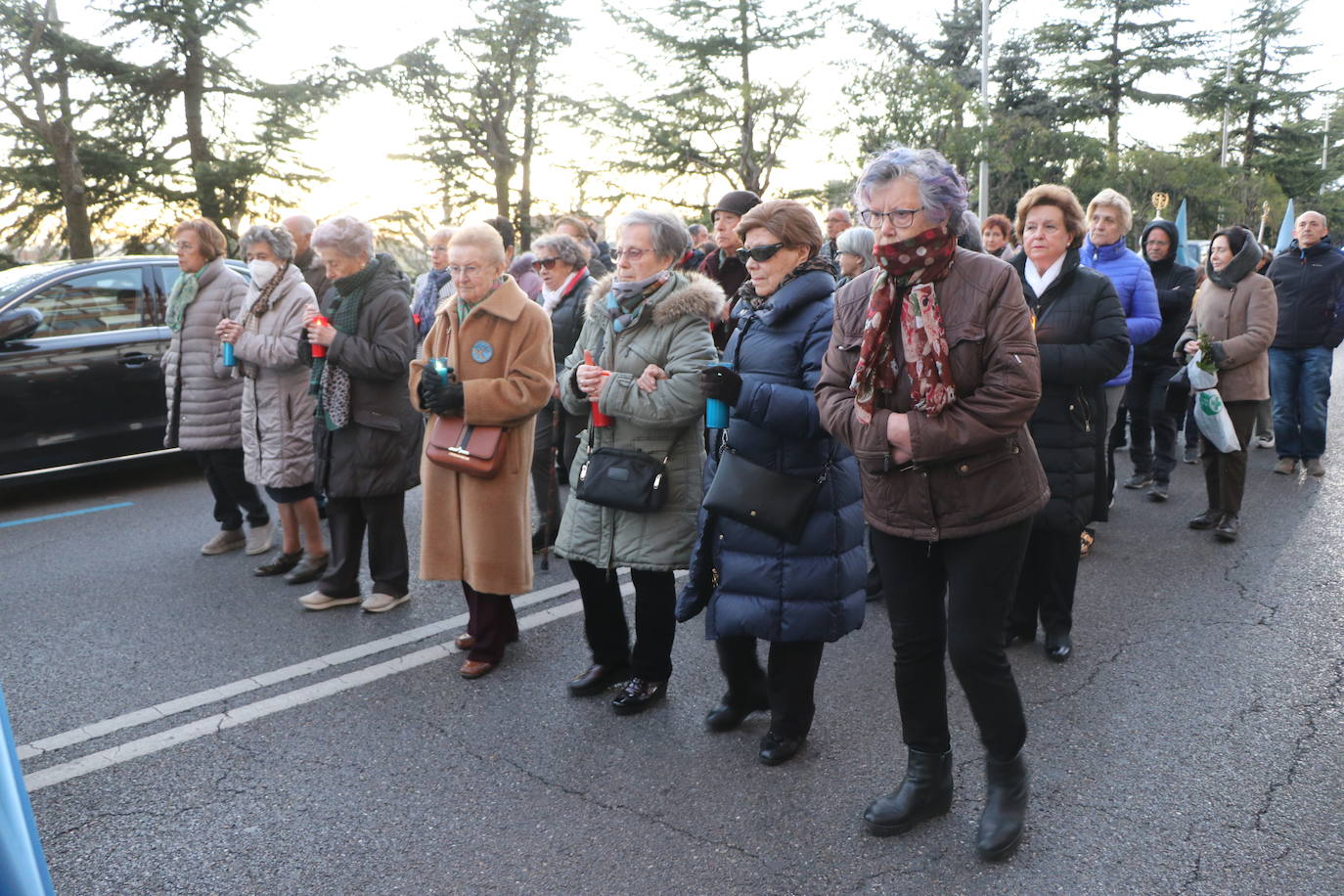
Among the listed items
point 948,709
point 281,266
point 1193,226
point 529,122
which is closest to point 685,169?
point 529,122

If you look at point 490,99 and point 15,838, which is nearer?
point 15,838

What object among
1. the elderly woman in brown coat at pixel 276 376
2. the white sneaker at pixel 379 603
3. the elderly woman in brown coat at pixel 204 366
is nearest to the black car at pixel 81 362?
the elderly woman in brown coat at pixel 204 366

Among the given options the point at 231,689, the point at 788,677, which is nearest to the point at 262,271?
the point at 231,689

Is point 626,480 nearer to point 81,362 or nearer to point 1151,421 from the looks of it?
point 1151,421

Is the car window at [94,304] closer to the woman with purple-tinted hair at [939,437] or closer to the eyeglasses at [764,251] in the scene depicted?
the eyeglasses at [764,251]

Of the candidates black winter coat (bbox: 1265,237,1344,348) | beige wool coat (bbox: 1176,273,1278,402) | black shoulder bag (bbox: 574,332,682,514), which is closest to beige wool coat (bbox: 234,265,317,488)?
black shoulder bag (bbox: 574,332,682,514)

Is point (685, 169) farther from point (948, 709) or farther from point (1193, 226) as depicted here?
point (948, 709)

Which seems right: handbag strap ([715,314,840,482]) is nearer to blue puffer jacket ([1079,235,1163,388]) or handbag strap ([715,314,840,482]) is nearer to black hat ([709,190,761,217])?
black hat ([709,190,761,217])

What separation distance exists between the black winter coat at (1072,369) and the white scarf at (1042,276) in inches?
0.9

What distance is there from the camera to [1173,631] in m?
4.80

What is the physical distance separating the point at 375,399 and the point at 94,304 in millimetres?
4176

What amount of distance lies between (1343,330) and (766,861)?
7.53 meters

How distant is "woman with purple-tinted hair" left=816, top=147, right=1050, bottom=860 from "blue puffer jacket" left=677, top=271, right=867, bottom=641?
24 cm

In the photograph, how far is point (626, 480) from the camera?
3762 mm
